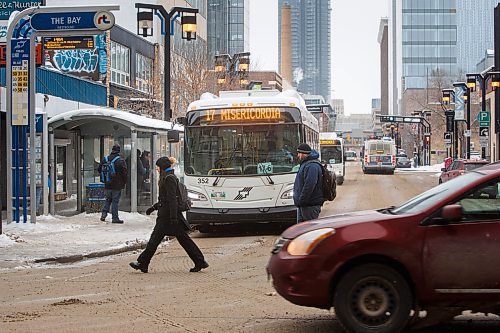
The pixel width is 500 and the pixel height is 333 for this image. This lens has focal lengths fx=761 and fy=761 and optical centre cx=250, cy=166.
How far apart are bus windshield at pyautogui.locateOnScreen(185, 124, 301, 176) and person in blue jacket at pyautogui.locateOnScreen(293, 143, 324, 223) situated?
482 cm

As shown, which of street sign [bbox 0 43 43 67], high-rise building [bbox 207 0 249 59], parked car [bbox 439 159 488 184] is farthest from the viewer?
high-rise building [bbox 207 0 249 59]

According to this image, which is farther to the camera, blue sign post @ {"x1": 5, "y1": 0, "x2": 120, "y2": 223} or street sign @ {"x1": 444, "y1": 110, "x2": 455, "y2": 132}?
street sign @ {"x1": 444, "y1": 110, "x2": 455, "y2": 132}

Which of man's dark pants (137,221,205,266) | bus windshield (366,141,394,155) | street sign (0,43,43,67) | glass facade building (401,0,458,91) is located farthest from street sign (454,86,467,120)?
glass facade building (401,0,458,91)

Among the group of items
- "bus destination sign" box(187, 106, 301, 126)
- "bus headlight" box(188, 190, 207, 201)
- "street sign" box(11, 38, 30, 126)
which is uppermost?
"street sign" box(11, 38, 30, 126)

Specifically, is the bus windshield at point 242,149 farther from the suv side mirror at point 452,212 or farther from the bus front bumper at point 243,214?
the suv side mirror at point 452,212

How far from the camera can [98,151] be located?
22594mm

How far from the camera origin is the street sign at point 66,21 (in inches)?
668

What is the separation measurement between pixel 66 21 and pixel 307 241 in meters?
11.7

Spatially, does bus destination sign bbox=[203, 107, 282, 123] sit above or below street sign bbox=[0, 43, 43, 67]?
below

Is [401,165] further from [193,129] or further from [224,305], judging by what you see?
[224,305]

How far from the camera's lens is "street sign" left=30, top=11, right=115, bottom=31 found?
1697 cm

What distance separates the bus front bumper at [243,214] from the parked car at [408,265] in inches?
381

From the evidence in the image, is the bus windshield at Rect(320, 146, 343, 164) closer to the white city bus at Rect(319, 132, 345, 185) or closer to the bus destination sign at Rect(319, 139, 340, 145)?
the white city bus at Rect(319, 132, 345, 185)

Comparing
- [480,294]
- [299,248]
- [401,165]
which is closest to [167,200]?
[299,248]
